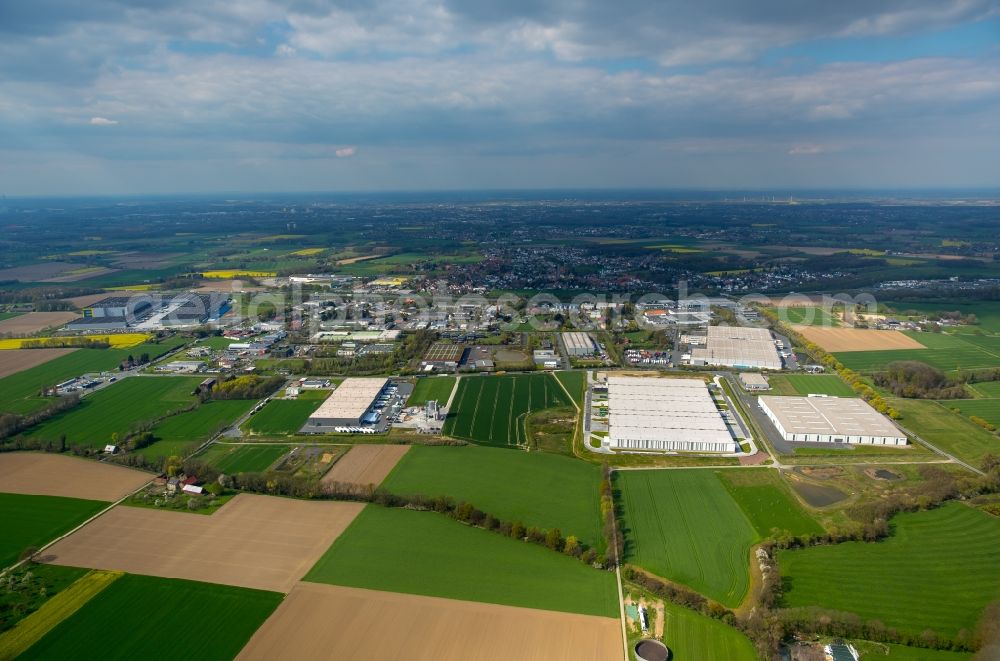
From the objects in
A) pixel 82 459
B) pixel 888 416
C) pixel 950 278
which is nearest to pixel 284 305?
pixel 82 459

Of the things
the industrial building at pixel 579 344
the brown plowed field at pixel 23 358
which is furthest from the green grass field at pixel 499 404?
the brown plowed field at pixel 23 358

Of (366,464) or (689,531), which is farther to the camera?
(366,464)

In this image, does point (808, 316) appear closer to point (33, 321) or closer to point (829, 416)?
point (829, 416)

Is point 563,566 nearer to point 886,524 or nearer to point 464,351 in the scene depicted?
point 886,524

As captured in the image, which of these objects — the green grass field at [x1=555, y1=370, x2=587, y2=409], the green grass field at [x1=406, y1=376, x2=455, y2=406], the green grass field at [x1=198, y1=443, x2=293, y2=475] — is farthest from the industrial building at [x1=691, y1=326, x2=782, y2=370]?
the green grass field at [x1=198, y1=443, x2=293, y2=475]

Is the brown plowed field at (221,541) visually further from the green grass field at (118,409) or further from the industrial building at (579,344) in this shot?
the industrial building at (579,344)

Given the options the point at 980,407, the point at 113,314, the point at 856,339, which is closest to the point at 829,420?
the point at 980,407
